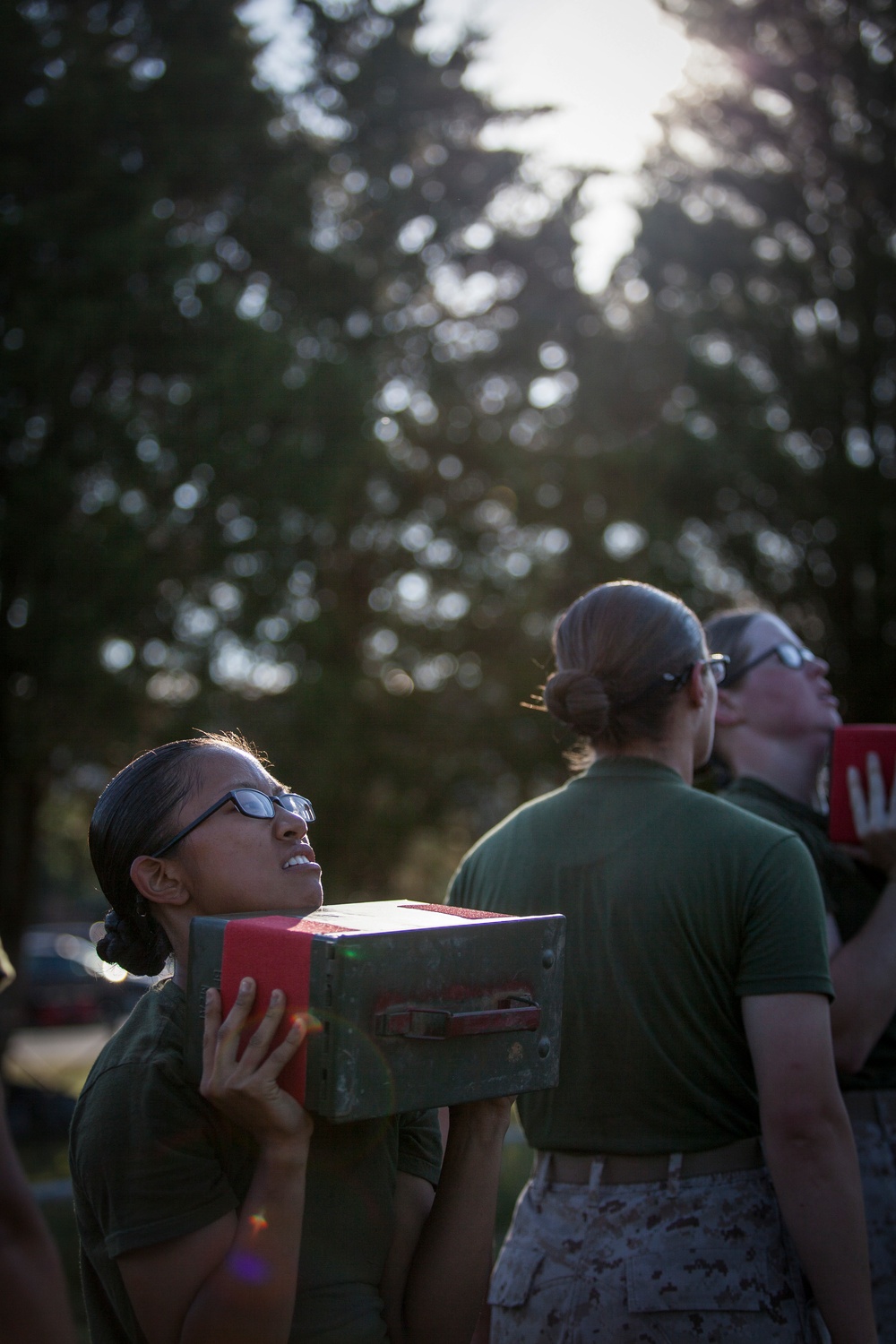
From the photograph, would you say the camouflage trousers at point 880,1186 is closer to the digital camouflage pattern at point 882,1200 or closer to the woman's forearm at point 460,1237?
the digital camouflage pattern at point 882,1200

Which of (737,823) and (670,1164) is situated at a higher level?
(737,823)

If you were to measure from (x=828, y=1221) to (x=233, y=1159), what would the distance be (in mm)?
1014

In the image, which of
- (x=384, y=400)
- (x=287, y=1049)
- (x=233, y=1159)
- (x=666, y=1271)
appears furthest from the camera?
(x=384, y=400)

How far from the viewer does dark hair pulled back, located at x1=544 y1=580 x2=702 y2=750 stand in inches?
88.4

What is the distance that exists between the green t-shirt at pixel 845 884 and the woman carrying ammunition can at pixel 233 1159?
48.8 inches

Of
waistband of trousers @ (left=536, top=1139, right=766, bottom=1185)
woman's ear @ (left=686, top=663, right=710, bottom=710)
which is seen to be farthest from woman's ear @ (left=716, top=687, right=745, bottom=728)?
waistband of trousers @ (left=536, top=1139, right=766, bottom=1185)

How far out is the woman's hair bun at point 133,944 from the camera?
5.98 ft

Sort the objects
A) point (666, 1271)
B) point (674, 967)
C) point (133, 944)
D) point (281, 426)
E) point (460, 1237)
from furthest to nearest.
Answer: point (281, 426), point (674, 967), point (666, 1271), point (133, 944), point (460, 1237)

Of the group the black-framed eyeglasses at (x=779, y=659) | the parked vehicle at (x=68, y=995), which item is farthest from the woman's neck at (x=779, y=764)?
the parked vehicle at (x=68, y=995)

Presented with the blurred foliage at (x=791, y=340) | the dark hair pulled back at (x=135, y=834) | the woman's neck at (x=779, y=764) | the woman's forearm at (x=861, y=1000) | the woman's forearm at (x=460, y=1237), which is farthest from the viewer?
the blurred foliage at (x=791, y=340)

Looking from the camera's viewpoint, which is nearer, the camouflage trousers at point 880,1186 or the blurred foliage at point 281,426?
the camouflage trousers at point 880,1186

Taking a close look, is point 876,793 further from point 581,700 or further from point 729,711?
point 581,700

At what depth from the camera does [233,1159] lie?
1544 mm

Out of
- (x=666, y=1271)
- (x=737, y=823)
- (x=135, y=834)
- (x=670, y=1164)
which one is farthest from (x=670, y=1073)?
(x=135, y=834)
